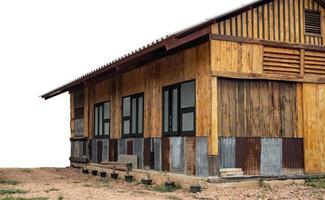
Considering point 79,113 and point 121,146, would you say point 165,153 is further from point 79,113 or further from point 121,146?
point 79,113

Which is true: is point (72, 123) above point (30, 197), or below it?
above

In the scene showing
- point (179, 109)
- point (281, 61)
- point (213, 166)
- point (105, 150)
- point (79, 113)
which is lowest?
point (213, 166)

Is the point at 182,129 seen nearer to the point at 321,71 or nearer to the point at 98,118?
the point at 321,71

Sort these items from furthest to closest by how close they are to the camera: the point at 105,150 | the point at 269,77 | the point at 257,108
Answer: the point at 105,150, the point at 269,77, the point at 257,108

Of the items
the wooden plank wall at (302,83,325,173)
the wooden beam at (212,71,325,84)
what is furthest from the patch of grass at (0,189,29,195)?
the wooden plank wall at (302,83,325,173)

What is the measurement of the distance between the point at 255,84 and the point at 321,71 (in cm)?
248

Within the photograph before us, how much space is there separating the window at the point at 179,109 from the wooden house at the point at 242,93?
3 cm

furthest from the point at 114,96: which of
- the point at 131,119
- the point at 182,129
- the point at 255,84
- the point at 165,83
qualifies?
the point at 255,84

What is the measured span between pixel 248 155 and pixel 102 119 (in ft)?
30.0

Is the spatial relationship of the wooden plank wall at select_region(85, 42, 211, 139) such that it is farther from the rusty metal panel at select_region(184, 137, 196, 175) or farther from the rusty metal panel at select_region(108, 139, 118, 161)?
the rusty metal panel at select_region(184, 137, 196, 175)

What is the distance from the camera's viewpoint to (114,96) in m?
19.7

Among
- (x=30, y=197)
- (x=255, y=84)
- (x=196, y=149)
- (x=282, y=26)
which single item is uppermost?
(x=282, y=26)

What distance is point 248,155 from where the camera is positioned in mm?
13547

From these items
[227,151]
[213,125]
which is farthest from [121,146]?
[213,125]
